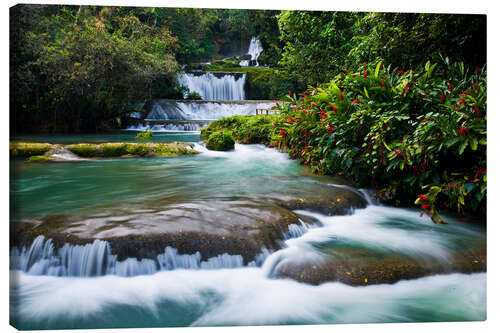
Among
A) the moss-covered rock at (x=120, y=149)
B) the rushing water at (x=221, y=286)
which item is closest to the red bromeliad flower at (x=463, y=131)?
the rushing water at (x=221, y=286)

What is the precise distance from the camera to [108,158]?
539 cm

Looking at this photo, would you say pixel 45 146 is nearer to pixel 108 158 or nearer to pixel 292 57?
pixel 108 158

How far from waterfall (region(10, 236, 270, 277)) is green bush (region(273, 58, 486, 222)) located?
1678 millimetres

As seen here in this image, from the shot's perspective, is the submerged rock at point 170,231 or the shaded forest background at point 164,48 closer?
the submerged rock at point 170,231

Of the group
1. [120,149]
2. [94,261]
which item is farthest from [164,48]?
[94,261]

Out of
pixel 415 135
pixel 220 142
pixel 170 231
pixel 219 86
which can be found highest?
pixel 219 86

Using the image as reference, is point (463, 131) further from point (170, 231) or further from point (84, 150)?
point (84, 150)

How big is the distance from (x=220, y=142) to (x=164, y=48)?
2.52 meters

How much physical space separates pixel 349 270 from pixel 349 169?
170 cm

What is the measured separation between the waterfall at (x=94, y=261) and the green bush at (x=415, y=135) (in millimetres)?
1678

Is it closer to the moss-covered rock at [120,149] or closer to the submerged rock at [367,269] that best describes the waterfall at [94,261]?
the submerged rock at [367,269]

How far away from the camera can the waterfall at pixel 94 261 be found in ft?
6.51

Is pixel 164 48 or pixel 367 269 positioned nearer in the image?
pixel 367 269

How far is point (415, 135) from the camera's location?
9.32 feet
